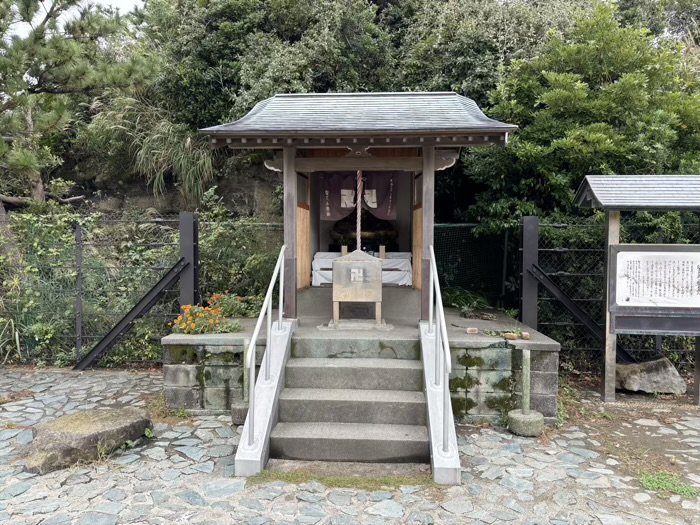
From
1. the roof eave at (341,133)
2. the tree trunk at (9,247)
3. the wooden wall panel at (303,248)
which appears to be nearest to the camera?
the roof eave at (341,133)

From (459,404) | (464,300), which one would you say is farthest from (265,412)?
(464,300)

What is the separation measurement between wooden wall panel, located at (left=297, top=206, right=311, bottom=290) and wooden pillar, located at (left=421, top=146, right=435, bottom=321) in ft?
5.75

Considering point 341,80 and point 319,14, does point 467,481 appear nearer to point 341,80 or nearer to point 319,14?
point 341,80

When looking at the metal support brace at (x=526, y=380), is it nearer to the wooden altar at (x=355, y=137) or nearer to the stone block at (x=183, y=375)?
the wooden altar at (x=355, y=137)

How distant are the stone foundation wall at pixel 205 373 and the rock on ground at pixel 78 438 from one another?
0.82 m

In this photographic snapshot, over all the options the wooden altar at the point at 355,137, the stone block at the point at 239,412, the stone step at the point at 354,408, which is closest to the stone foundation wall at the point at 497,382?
the stone step at the point at 354,408

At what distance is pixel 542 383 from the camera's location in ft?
17.3

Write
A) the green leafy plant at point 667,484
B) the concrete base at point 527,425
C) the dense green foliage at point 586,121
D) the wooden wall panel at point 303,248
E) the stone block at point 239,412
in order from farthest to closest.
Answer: the dense green foliage at point 586,121 → the wooden wall panel at point 303,248 → the stone block at point 239,412 → the concrete base at point 527,425 → the green leafy plant at point 667,484

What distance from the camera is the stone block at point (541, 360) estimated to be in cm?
527

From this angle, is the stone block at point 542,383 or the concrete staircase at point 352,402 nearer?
the concrete staircase at point 352,402

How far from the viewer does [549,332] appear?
Result: 24.3 ft

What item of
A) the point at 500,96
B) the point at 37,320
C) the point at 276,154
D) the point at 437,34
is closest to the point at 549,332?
the point at 500,96

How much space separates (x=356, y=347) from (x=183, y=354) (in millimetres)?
1937

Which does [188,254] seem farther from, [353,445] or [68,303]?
[353,445]
